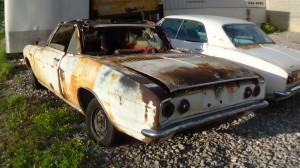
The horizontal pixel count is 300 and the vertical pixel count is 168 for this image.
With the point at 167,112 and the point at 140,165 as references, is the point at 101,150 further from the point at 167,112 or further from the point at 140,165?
the point at 167,112

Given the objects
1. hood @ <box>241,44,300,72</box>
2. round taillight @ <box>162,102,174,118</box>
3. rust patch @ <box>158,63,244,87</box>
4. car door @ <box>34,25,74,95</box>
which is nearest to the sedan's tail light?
rust patch @ <box>158,63,244,87</box>

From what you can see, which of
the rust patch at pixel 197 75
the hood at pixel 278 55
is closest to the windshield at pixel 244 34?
the hood at pixel 278 55

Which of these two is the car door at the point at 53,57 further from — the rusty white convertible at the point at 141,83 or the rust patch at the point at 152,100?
the rust patch at the point at 152,100

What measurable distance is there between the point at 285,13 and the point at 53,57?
49.1 ft

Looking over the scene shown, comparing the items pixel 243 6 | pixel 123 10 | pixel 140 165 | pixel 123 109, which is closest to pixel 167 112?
pixel 123 109

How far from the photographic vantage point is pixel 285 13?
54.7ft

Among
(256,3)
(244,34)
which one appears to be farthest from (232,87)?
(256,3)

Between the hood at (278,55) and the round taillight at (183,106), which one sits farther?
the hood at (278,55)

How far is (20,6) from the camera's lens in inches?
290

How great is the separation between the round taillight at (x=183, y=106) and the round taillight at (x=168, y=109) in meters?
0.10

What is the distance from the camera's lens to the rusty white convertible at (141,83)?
10.1 ft

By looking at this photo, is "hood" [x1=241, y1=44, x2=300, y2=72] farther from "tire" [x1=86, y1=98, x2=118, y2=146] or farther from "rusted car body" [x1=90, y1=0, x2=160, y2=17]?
"rusted car body" [x1=90, y1=0, x2=160, y2=17]

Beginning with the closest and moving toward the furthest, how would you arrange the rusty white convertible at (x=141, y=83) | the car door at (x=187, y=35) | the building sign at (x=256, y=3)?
the rusty white convertible at (x=141, y=83) < the car door at (x=187, y=35) < the building sign at (x=256, y=3)

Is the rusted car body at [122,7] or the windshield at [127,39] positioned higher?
the rusted car body at [122,7]
